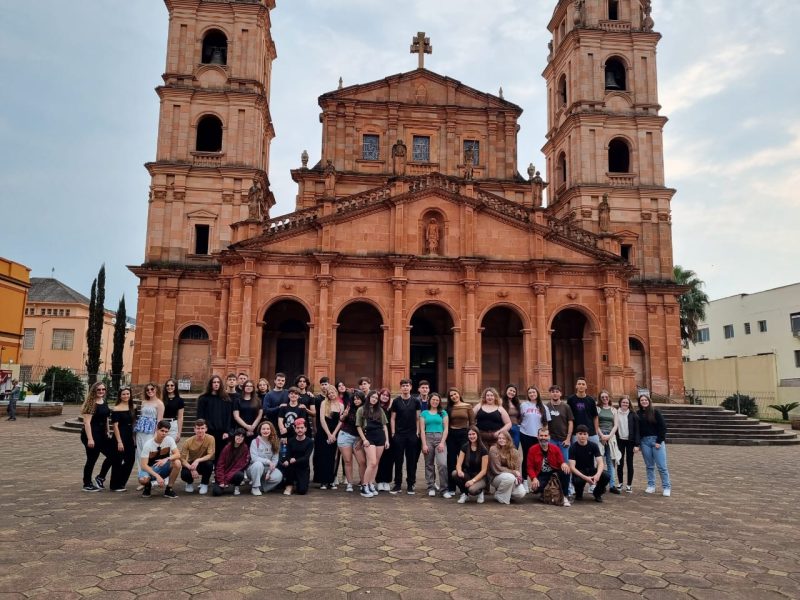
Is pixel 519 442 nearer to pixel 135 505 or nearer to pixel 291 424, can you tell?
pixel 291 424

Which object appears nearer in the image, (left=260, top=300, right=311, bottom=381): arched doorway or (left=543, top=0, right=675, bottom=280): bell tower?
(left=260, top=300, right=311, bottom=381): arched doorway

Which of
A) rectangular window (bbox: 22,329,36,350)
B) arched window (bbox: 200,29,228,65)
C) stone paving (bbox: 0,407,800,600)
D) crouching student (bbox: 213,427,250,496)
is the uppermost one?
arched window (bbox: 200,29,228,65)

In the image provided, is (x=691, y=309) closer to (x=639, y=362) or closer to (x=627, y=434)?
(x=639, y=362)

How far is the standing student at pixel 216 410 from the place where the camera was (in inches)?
383

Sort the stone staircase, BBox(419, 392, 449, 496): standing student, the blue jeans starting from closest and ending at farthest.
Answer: BBox(419, 392, 449, 496): standing student
the blue jeans
the stone staircase

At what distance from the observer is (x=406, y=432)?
10.0 metres

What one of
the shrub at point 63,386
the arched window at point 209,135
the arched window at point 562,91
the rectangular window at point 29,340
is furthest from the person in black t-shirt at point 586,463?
the rectangular window at point 29,340

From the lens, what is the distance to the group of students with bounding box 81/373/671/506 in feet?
30.4

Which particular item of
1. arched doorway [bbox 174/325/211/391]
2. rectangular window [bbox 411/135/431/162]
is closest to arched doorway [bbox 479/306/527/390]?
rectangular window [bbox 411/135/431/162]

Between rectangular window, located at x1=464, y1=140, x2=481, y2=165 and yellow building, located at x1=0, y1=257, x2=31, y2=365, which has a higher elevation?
rectangular window, located at x1=464, y1=140, x2=481, y2=165

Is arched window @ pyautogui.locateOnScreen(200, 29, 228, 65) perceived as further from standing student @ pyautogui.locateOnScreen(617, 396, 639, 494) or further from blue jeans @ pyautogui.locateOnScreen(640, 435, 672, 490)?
blue jeans @ pyautogui.locateOnScreen(640, 435, 672, 490)

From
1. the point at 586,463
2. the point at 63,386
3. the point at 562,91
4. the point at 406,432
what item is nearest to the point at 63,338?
the point at 63,386

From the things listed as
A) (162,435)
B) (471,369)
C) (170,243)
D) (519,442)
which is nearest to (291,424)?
(162,435)

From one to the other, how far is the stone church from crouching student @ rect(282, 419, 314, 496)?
42.5 ft
